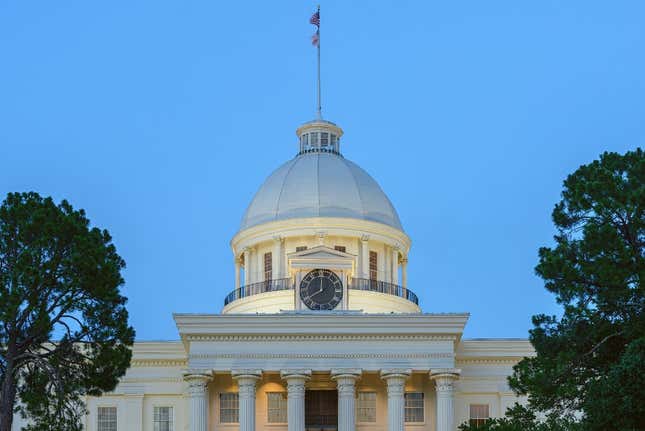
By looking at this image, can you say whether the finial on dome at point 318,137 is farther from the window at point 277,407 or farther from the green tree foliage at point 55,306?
the green tree foliage at point 55,306

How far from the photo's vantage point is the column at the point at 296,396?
61750mm

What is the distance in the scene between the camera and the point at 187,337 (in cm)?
6228

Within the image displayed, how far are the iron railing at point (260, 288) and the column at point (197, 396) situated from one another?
9.12 meters

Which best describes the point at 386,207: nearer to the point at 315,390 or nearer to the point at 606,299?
the point at 315,390

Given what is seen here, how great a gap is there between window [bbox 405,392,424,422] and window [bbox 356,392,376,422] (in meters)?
1.54

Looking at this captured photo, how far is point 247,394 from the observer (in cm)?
6194

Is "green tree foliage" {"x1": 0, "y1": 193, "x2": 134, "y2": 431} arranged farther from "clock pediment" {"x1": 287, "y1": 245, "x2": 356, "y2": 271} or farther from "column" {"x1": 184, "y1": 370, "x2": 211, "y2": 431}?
"clock pediment" {"x1": 287, "y1": 245, "x2": 356, "y2": 271}

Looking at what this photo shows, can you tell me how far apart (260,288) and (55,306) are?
29.2 metres

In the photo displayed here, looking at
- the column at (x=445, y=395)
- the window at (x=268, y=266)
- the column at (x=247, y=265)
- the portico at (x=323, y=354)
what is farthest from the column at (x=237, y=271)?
the column at (x=445, y=395)

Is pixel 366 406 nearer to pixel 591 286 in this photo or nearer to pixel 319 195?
pixel 319 195

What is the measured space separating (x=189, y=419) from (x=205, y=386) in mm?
2251

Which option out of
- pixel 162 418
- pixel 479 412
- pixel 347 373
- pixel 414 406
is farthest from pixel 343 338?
pixel 162 418

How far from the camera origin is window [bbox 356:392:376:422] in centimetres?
6500

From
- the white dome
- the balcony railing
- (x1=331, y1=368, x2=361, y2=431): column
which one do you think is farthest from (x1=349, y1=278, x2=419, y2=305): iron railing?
(x1=331, y1=368, x2=361, y2=431): column
